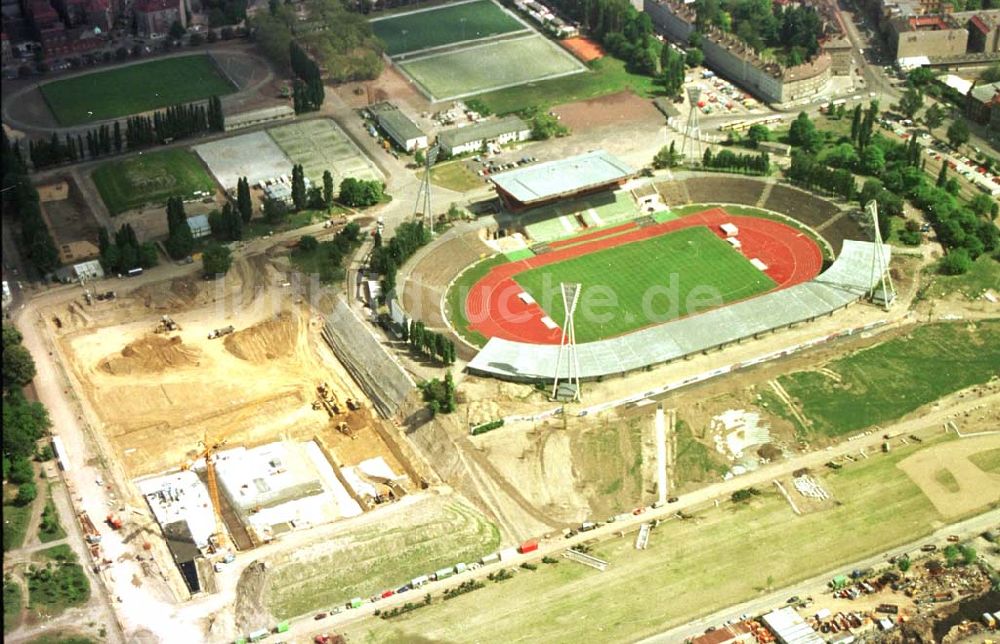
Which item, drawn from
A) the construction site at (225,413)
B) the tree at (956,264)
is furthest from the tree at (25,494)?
the tree at (956,264)

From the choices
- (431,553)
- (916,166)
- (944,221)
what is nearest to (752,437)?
(431,553)

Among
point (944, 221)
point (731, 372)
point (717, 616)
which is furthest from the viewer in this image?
point (944, 221)

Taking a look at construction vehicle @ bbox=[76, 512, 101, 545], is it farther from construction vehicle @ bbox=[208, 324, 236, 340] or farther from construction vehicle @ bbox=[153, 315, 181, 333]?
construction vehicle @ bbox=[153, 315, 181, 333]

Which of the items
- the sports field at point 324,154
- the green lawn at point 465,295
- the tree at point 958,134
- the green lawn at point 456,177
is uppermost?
the tree at point 958,134

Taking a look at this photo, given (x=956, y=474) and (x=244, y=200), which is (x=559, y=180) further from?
(x=956, y=474)

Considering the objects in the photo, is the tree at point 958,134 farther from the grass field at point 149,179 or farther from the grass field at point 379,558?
the grass field at point 149,179

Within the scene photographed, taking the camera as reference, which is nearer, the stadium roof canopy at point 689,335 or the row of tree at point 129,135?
the stadium roof canopy at point 689,335

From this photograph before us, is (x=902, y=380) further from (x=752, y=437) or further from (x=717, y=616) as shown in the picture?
(x=717, y=616)
